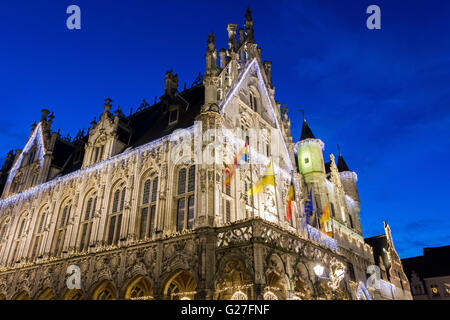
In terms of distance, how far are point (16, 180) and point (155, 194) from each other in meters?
21.4

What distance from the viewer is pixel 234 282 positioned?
22.5 metres

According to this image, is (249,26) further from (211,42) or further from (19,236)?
(19,236)

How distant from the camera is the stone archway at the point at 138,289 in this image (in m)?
21.2

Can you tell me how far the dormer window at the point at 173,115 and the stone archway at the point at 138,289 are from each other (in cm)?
1199

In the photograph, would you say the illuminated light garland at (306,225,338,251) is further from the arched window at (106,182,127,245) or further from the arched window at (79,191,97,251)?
the arched window at (79,191,97,251)

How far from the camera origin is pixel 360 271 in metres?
39.8

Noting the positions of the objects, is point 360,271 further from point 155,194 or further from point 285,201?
point 155,194

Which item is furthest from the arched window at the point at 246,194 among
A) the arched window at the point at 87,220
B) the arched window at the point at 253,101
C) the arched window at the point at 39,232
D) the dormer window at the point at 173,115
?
the arched window at the point at 39,232

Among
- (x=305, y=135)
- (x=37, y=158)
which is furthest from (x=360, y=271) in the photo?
(x=37, y=158)

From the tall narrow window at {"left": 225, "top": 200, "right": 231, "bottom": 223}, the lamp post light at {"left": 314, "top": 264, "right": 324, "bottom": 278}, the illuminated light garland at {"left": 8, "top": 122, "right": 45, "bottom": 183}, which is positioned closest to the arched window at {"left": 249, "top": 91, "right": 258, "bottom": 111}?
the tall narrow window at {"left": 225, "top": 200, "right": 231, "bottom": 223}

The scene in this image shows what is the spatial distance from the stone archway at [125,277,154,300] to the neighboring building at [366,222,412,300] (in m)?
33.4

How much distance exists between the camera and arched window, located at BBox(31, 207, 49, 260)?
29.4 meters

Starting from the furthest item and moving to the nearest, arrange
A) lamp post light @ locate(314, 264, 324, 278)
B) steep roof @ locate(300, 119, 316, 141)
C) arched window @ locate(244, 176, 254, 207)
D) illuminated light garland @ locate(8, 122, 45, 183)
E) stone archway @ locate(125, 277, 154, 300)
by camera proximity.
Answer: steep roof @ locate(300, 119, 316, 141) < illuminated light garland @ locate(8, 122, 45, 183) < arched window @ locate(244, 176, 254, 207) < stone archway @ locate(125, 277, 154, 300) < lamp post light @ locate(314, 264, 324, 278)

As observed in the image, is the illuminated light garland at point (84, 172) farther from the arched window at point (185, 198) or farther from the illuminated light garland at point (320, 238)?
the illuminated light garland at point (320, 238)
